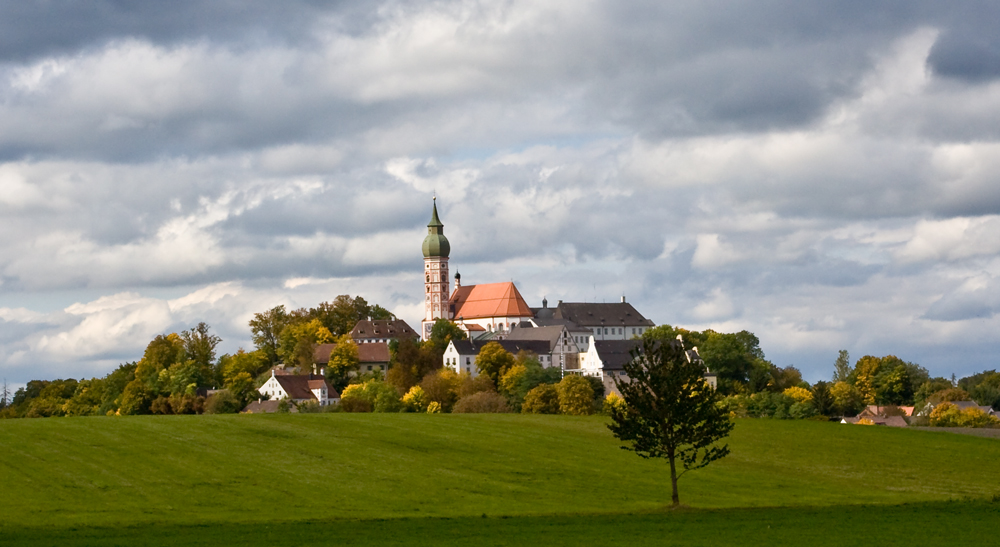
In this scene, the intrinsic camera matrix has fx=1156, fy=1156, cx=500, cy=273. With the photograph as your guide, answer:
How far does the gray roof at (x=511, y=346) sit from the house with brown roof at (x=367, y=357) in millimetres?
9743

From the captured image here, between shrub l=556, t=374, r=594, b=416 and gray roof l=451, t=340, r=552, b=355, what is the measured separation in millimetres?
43160

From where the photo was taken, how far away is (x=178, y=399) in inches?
4882

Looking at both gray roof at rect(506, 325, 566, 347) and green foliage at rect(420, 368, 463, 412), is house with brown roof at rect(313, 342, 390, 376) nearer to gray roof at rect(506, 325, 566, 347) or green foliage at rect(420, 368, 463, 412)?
green foliage at rect(420, 368, 463, 412)

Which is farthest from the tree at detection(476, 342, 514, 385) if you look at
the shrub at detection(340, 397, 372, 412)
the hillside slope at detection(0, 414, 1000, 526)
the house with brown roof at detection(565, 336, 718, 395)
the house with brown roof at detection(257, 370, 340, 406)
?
the hillside slope at detection(0, 414, 1000, 526)

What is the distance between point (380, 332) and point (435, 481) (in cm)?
12111

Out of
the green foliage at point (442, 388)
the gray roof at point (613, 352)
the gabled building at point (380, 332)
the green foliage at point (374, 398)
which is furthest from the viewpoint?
the gabled building at point (380, 332)

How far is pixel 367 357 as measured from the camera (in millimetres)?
155875

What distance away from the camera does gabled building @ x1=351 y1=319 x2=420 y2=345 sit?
555ft

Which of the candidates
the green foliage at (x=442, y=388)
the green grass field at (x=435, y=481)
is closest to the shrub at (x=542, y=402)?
the green foliage at (x=442, y=388)

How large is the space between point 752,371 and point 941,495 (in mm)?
99681

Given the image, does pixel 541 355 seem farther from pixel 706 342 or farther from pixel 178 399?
pixel 178 399

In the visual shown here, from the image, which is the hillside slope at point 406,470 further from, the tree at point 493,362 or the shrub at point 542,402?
the tree at point 493,362

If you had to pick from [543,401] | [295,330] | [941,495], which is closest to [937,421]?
[543,401]

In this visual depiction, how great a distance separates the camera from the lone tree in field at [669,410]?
145 ft
